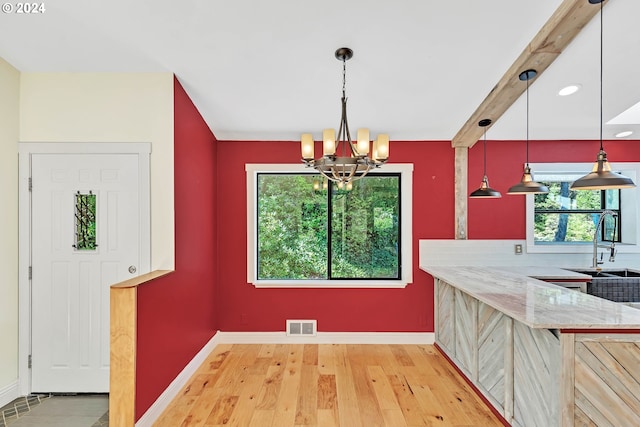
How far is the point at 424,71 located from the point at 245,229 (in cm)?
251

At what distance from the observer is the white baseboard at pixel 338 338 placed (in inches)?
146

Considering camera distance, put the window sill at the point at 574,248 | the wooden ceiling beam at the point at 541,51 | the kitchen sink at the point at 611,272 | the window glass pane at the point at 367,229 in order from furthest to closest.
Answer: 1. the window glass pane at the point at 367,229
2. the window sill at the point at 574,248
3. the kitchen sink at the point at 611,272
4. the wooden ceiling beam at the point at 541,51

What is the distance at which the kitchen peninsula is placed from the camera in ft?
5.54

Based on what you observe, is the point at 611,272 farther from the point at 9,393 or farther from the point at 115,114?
the point at 9,393

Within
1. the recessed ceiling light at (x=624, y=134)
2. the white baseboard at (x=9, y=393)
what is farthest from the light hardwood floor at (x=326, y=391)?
the recessed ceiling light at (x=624, y=134)

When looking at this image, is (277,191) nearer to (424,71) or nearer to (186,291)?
(186,291)

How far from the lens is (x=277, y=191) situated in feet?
12.9

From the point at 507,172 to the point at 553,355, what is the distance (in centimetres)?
252

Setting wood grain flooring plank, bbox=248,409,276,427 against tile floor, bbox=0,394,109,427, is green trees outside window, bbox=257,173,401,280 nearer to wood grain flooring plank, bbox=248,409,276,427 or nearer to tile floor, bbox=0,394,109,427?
wood grain flooring plank, bbox=248,409,276,427

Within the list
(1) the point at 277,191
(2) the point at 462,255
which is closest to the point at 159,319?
(1) the point at 277,191

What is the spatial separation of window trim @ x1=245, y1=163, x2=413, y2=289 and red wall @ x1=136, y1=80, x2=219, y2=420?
1.35 ft

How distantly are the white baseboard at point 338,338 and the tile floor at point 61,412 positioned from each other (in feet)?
4.46

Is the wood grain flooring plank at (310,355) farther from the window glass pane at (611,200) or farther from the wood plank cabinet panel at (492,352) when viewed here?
the window glass pane at (611,200)

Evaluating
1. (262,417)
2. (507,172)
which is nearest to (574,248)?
(507,172)
